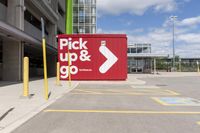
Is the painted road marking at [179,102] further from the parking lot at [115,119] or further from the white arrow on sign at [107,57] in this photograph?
the white arrow on sign at [107,57]

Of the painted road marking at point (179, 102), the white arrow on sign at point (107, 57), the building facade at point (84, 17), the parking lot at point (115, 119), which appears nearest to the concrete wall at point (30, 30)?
the white arrow on sign at point (107, 57)

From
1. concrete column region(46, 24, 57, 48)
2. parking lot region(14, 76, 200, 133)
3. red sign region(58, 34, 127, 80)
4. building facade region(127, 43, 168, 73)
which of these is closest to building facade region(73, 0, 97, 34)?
building facade region(127, 43, 168, 73)

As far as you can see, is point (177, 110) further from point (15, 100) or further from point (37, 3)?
point (37, 3)

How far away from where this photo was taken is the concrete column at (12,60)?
2334 cm

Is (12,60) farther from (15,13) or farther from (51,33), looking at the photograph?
(51,33)

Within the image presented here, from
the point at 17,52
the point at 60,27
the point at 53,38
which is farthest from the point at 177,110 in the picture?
the point at 60,27

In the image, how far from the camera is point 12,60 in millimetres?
23453

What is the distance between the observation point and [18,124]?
7.18 meters

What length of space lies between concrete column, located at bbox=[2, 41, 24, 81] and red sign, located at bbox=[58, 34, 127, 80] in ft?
13.7

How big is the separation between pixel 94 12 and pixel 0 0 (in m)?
37.9

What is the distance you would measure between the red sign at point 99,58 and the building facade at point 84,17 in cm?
3476

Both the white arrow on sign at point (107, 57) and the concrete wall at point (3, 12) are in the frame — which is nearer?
the concrete wall at point (3, 12)

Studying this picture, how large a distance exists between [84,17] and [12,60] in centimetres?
3918

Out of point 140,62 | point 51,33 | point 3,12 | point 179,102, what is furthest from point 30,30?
point 140,62
